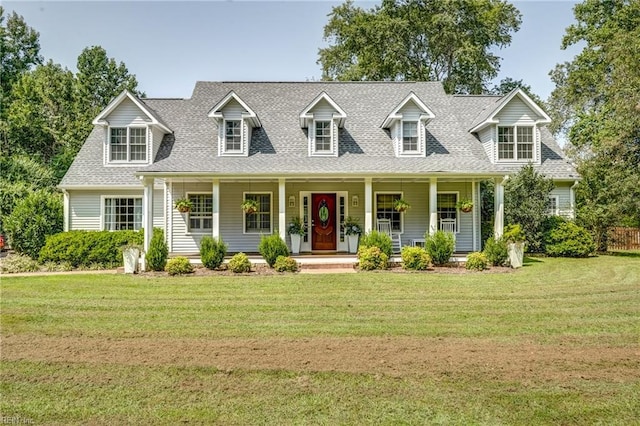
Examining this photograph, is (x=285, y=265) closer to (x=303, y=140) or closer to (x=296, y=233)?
(x=296, y=233)

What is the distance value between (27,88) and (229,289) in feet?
90.1

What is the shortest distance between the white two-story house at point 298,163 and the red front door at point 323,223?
41 mm

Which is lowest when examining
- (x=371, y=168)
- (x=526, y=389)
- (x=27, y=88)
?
(x=526, y=389)

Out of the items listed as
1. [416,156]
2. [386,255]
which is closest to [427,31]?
[416,156]

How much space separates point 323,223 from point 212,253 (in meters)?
5.13

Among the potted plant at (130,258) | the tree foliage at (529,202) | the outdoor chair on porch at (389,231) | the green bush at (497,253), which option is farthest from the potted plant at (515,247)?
the potted plant at (130,258)

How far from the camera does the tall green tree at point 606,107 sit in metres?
17.6

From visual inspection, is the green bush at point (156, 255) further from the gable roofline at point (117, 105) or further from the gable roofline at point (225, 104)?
the gable roofline at point (117, 105)

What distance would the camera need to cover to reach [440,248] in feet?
43.7

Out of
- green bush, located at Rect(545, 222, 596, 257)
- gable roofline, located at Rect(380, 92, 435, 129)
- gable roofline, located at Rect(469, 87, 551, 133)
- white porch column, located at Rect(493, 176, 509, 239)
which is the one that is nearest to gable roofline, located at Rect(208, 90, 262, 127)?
gable roofline, located at Rect(380, 92, 435, 129)

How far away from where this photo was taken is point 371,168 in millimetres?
14328

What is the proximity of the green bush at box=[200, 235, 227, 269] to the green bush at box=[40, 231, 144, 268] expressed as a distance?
3.89 metres

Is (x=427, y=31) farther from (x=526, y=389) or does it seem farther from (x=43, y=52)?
(x=43, y=52)

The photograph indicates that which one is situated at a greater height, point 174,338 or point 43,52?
point 43,52
